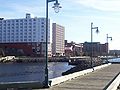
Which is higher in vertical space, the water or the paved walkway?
the paved walkway

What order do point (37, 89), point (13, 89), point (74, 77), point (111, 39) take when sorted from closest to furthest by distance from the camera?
point (13, 89)
point (37, 89)
point (74, 77)
point (111, 39)

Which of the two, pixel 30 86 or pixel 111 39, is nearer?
pixel 30 86

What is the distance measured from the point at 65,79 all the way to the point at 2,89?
32.4 ft

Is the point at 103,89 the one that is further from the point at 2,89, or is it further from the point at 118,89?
the point at 2,89

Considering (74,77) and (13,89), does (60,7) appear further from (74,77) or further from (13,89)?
(74,77)

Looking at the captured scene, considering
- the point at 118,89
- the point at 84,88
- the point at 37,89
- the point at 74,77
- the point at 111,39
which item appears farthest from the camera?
the point at 111,39

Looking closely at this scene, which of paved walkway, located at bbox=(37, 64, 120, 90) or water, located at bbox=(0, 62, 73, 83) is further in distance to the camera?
water, located at bbox=(0, 62, 73, 83)

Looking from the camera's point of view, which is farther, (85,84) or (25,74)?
(25,74)

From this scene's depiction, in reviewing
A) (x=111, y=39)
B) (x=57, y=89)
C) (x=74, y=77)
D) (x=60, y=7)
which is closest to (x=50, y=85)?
(x=57, y=89)

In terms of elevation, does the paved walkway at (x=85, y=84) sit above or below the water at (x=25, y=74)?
above

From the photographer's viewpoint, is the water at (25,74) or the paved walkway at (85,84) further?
→ the water at (25,74)

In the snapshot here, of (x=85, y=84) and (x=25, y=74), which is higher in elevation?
(x=85, y=84)

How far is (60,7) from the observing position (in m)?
24.7

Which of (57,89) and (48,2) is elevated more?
(48,2)
